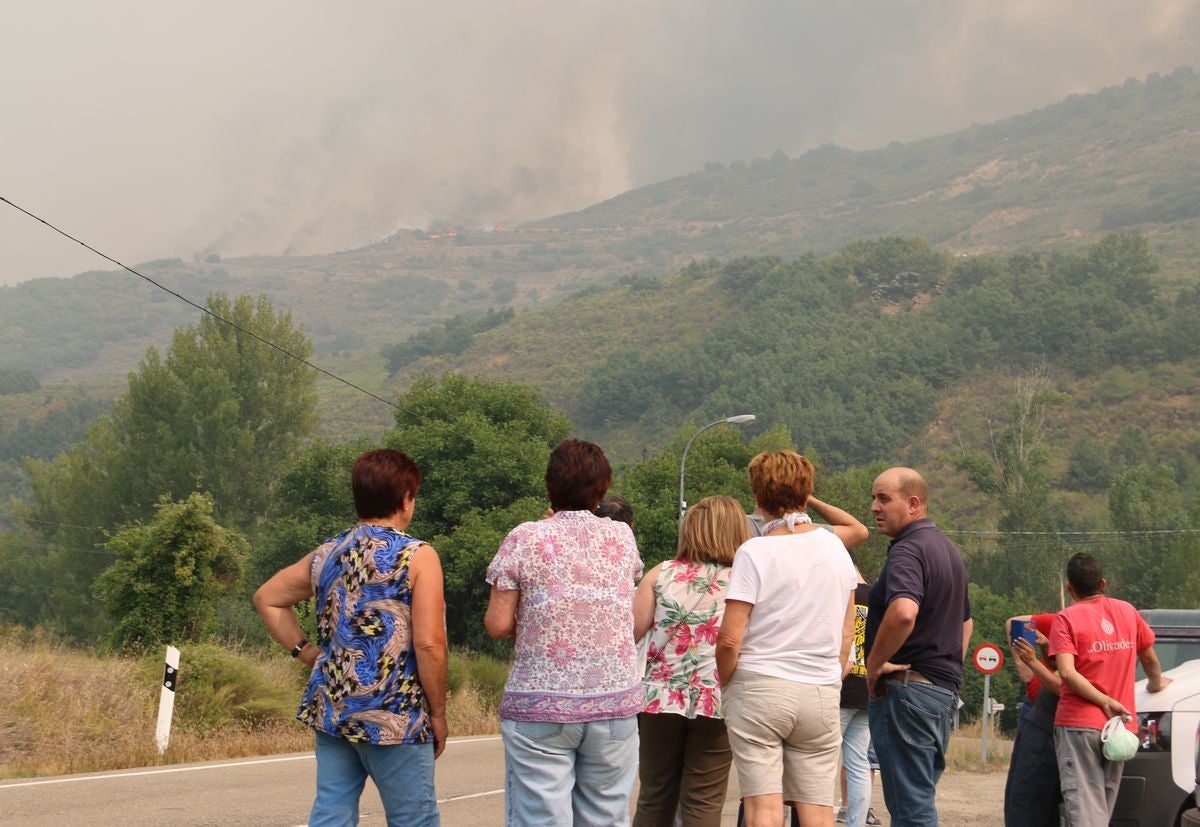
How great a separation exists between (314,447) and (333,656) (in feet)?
193

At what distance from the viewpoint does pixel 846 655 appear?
5.76 m

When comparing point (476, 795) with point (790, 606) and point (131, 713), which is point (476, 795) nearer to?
point (131, 713)

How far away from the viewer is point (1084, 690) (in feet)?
21.2

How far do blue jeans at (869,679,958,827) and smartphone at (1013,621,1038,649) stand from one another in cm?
95

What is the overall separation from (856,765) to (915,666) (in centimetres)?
225

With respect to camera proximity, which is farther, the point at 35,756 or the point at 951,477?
the point at 951,477

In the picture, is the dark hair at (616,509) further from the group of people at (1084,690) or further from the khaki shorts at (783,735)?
the group of people at (1084,690)

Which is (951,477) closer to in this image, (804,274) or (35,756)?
(804,274)

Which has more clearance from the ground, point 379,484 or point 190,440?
point 190,440

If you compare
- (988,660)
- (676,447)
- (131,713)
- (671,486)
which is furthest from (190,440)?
(131,713)

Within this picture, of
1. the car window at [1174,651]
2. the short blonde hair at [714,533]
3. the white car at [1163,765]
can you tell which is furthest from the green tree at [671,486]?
the short blonde hair at [714,533]

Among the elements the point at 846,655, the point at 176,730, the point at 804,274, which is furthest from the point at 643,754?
the point at 804,274

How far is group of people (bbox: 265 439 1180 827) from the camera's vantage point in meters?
4.66

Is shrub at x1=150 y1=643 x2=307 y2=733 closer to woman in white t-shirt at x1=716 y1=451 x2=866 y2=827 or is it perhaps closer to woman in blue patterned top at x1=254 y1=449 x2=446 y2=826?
woman in white t-shirt at x1=716 y1=451 x2=866 y2=827
